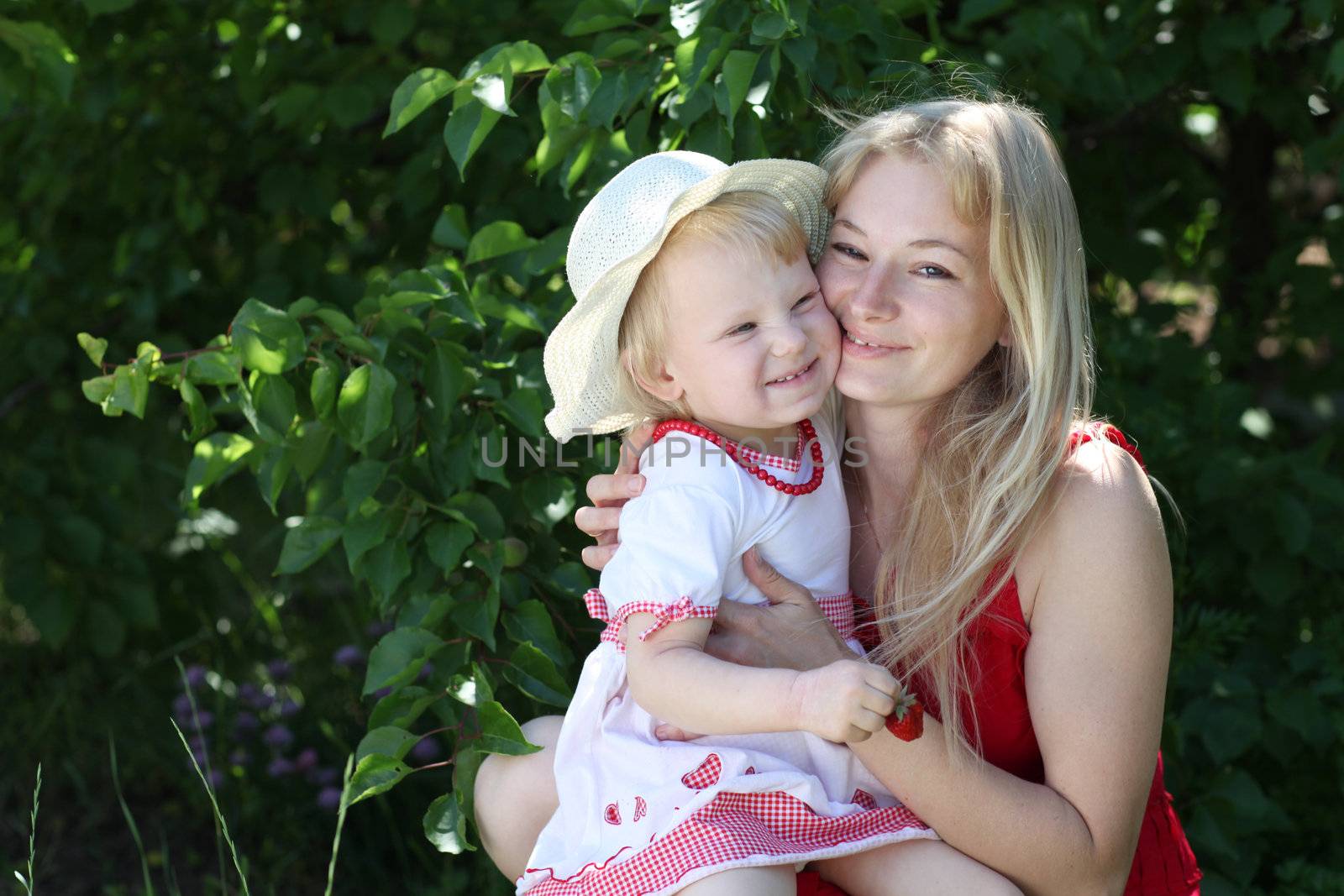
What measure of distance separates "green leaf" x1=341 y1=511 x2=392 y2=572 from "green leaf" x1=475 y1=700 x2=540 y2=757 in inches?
12.3

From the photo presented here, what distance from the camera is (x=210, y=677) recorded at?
3066 mm

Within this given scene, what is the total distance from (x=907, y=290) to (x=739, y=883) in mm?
762

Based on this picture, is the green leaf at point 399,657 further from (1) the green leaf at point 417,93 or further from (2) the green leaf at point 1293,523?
(2) the green leaf at point 1293,523

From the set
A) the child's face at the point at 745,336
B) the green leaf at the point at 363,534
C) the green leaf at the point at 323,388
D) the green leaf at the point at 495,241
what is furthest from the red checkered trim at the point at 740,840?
the green leaf at the point at 495,241

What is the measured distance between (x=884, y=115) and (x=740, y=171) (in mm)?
249

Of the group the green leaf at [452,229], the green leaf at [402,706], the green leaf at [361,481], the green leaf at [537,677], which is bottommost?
the green leaf at [402,706]

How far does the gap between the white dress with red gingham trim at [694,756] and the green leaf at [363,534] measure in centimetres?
40

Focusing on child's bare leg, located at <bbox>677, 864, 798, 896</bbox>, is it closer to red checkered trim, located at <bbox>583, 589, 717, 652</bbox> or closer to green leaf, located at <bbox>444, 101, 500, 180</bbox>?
red checkered trim, located at <bbox>583, 589, 717, 652</bbox>

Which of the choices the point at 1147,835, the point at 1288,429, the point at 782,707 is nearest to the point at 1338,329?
the point at 1288,429

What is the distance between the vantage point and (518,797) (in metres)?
1.91

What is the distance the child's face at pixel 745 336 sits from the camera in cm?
170

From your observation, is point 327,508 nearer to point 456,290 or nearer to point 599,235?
point 456,290

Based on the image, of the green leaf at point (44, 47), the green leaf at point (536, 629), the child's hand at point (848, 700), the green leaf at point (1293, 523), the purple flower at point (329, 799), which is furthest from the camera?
the purple flower at point (329, 799)

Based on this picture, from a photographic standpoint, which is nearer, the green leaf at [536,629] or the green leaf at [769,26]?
the green leaf at [769,26]
